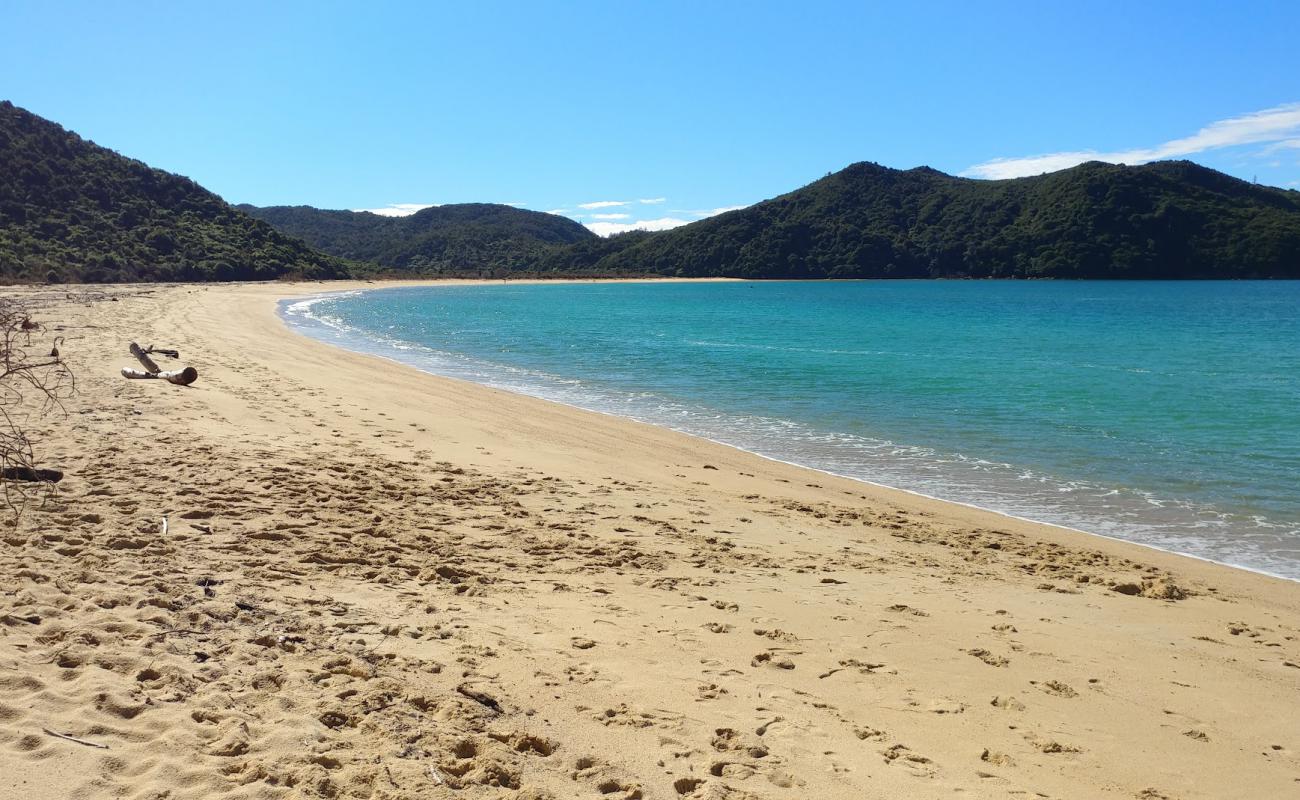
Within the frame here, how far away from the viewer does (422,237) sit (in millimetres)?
167875

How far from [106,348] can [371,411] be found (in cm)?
815

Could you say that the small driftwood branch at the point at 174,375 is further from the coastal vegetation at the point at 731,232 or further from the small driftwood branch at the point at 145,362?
the coastal vegetation at the point at 731,232

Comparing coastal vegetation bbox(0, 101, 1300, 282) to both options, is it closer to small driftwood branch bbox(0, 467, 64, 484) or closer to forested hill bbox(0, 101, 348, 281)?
forested hill bbox(0, 101, 348, 281)

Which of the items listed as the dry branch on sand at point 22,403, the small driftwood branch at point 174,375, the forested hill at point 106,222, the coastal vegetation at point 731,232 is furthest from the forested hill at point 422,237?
the dry branch on sand at point 22,403

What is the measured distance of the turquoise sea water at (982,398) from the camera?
10.1 m

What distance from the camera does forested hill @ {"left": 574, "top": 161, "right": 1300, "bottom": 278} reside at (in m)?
109

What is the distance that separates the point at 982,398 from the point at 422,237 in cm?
16186

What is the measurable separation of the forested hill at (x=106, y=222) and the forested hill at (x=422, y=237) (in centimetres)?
6754

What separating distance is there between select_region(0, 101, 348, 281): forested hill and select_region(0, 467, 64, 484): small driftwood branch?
4534 centimetres

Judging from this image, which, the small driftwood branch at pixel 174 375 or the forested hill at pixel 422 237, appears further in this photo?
the forested hill at pixel 422 237

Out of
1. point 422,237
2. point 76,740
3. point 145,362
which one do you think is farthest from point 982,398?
point 422,237

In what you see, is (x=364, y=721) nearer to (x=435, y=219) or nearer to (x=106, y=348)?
(x=106, y=348)

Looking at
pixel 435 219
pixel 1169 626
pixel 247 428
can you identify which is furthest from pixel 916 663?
pixel 435 219

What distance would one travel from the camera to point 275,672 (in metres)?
3.94
